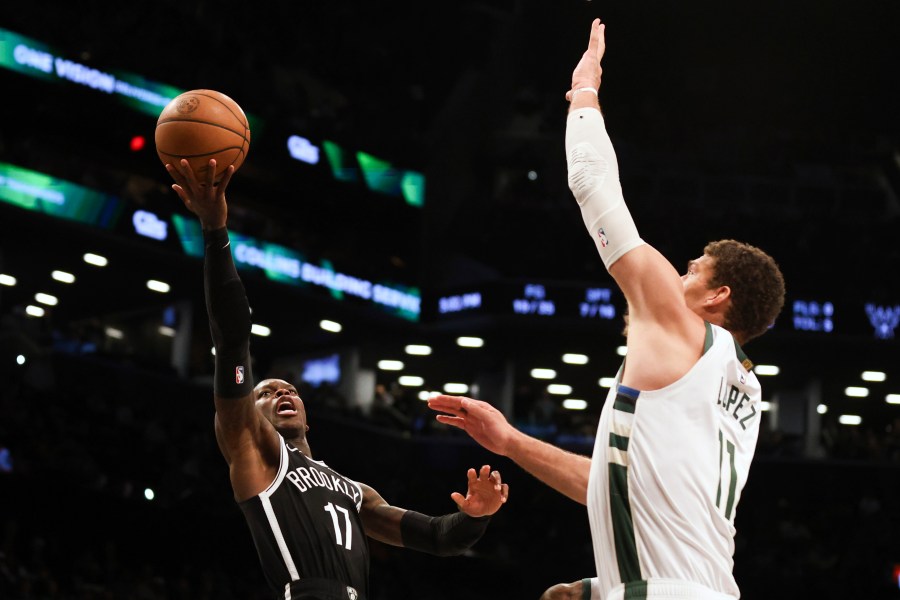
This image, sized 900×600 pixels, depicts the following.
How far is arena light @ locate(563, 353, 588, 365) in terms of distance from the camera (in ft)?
96.4

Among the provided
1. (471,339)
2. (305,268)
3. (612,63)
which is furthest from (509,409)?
(612,63)

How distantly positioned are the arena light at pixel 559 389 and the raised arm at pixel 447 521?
2586cm

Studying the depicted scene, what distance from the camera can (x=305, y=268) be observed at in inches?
1046

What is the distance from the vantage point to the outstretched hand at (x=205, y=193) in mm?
4762

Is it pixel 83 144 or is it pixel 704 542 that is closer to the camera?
pixel 704 542

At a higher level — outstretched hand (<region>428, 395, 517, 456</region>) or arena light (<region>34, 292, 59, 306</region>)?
arena light (<region>34, 292, 59, 306</region>)

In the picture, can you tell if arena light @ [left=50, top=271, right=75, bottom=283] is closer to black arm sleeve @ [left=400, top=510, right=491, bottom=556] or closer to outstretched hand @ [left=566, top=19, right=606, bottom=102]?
black arm sleeve @ [left=400, top=510, right=491, bottom=556]

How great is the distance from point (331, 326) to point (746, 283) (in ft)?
84.2

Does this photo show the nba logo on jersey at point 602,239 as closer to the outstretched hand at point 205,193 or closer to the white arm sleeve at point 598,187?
the white arm sleeve at point 598,187

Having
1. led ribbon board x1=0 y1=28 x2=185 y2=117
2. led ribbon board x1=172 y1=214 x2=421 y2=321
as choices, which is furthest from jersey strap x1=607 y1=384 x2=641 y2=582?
led ribbon board x1=0 y1=28 x2=185 y2=117

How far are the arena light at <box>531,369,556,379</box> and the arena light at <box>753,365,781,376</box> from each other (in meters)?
5.28

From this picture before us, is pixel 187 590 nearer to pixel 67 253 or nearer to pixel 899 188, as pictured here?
pixel 67 253

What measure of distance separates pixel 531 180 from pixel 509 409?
5.70 meters

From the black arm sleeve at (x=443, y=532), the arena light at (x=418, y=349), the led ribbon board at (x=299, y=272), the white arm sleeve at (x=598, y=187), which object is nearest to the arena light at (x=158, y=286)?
the led ribbon board at (x=299, y=272)
